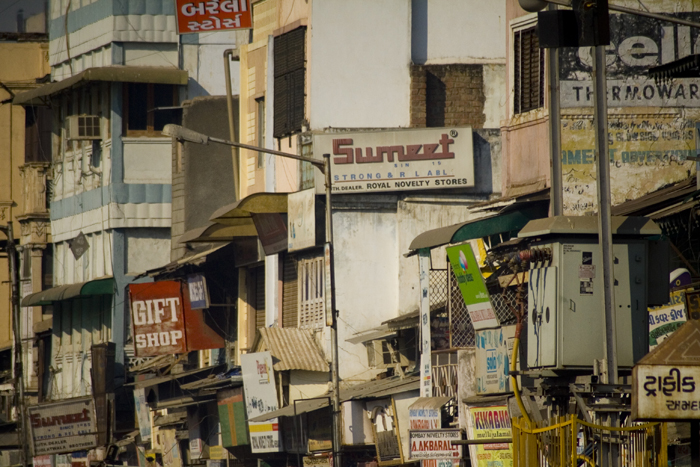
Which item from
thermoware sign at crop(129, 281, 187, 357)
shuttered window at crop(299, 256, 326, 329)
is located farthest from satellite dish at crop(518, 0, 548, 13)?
thermoware sign at crop(129, 281, 187, 357)

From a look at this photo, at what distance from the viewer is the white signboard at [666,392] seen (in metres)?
9.75

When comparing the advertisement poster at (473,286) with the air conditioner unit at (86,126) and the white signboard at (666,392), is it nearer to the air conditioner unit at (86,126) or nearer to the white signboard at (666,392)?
the white signboard at (666,392)

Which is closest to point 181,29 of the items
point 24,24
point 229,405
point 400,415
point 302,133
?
point 302,133

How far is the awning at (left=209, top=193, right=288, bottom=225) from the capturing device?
25953 mm

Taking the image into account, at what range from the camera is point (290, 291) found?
2769 cm

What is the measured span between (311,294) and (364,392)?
4.23 metres

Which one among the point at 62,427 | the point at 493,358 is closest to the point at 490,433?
the point at 493,358

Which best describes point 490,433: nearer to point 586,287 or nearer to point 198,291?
point 586,287

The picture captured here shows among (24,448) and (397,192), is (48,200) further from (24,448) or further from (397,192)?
(397,192)

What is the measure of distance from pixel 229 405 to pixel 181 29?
1180 cm

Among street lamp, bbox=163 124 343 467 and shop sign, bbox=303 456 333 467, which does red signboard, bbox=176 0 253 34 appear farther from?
shop sign, bbox=303 456 333 467

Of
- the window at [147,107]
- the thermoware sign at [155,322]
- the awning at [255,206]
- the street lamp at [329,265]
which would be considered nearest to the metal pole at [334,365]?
the street lamp at [329,265]

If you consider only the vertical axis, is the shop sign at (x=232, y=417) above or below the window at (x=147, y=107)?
below

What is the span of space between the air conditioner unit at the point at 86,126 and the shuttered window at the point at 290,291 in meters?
13.2
